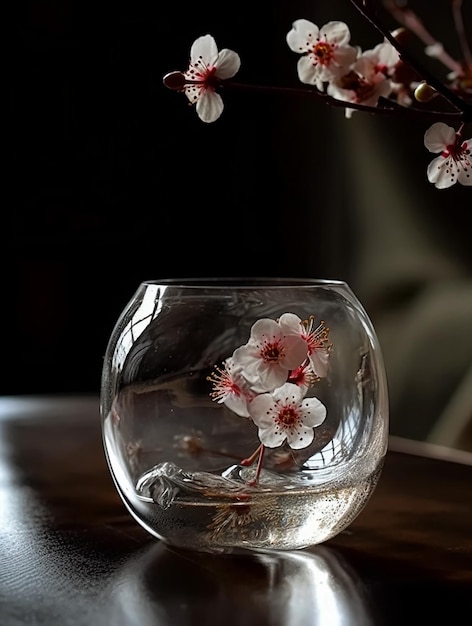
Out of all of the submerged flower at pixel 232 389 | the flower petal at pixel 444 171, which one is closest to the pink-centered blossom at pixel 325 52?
the flower petal at pixel 444 171

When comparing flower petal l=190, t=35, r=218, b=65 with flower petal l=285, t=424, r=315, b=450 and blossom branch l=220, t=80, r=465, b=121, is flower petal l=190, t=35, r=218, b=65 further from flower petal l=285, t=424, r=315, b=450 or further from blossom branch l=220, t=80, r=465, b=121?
flower petal l=285, t=424, r=315, b=450

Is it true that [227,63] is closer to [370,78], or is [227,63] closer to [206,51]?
[206,51]

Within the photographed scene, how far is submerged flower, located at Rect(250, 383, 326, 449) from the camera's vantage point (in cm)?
61

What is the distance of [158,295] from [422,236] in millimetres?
1037

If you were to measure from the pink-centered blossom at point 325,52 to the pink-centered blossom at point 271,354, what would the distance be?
200 mm

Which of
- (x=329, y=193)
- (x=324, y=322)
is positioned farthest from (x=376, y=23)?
(x=329, y=193)

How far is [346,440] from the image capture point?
0.63 meters

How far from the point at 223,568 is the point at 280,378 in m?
0.12

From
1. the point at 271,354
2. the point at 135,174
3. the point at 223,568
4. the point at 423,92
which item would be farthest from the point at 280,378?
the point at 135,174

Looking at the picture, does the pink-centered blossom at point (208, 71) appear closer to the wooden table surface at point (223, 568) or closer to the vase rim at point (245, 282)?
the vase rim at point (245, 282)

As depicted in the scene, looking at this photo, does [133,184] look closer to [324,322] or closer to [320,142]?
[320,142]

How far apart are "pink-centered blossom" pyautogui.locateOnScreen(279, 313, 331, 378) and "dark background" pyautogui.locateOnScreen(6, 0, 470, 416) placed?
3.88ft

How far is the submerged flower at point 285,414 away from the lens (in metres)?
0.61

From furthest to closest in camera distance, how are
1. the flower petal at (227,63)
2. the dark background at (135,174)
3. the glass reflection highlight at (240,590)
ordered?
the dark background at (135,174), the flower petal at (227,63), the glass reflection highlight at (240,590)
